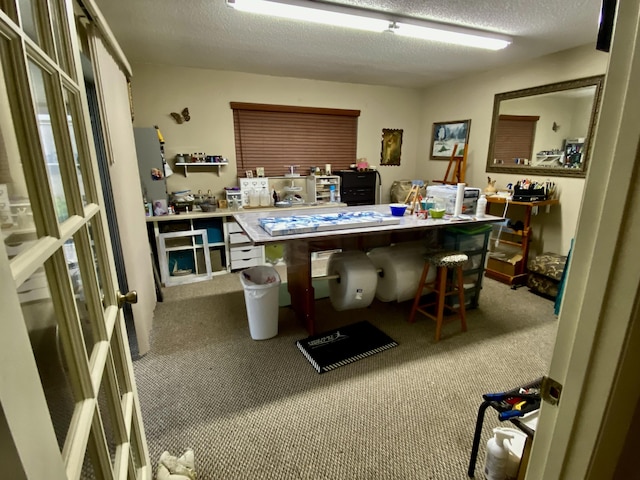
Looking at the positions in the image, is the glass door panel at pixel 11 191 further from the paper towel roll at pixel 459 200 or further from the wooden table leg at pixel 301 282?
the paper towel roll at pixel 459 200

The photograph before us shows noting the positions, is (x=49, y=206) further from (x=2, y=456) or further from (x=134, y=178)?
(x=134, y=178)

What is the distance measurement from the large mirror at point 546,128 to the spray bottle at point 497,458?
3.08m

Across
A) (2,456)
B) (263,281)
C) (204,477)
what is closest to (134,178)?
(263,281)

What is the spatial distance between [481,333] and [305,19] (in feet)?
9.59

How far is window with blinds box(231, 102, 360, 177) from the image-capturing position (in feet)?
14.1

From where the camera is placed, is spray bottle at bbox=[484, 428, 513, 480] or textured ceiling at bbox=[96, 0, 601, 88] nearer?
spray bottle at bbox=[484, 428, 513, 480]

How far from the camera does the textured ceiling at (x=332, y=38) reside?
2373mm

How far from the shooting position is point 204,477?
1.45 meters

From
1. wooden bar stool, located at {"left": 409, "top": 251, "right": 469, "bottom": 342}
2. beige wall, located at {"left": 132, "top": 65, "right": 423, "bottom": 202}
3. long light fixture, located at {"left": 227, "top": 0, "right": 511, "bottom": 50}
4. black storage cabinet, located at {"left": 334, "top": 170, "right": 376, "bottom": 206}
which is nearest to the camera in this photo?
long light fixture, located at {"left": 227, "top": 0, "right": 511, "bottom": 50}

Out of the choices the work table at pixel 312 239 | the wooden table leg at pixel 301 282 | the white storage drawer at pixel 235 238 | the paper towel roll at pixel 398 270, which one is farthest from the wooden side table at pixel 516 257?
the white storage drawer at pixel 235 238

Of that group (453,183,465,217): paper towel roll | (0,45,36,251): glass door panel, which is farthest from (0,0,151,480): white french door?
(453,183,465,217): paper towel roll

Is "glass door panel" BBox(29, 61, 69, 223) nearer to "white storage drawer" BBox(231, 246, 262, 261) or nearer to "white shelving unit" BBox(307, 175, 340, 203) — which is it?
"white storage drawer" BBox(231, 246, 262, 261)

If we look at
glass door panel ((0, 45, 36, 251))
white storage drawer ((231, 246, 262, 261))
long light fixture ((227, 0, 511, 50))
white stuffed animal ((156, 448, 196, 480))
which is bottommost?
white stuffed animal ((156, 448, 196, 480))

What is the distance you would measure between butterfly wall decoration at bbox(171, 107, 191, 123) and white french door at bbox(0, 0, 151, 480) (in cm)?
329
